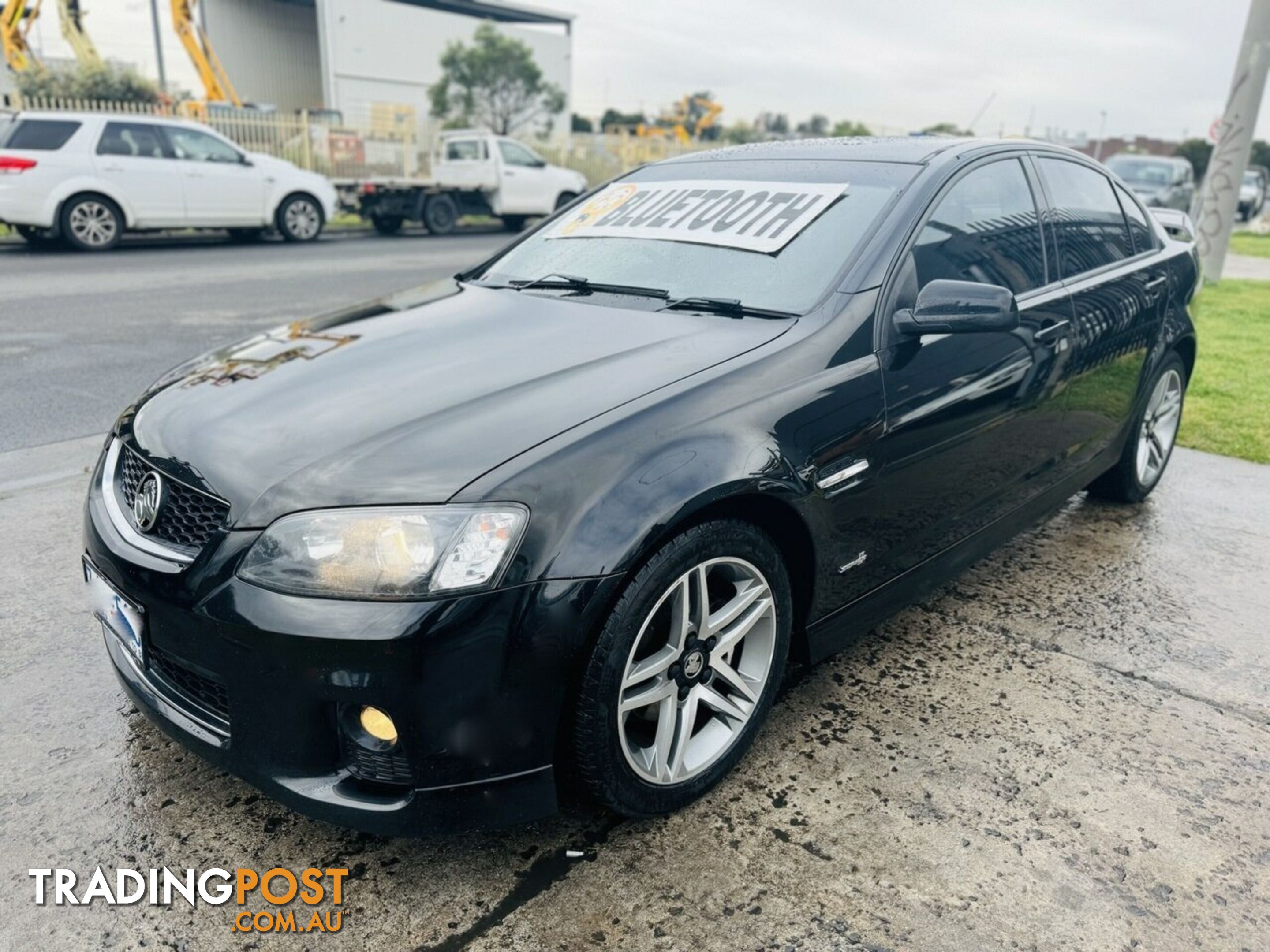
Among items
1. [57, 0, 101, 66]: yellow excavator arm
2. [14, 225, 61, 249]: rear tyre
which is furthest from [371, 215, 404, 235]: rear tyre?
[57, 0, 101, 66]: yellow excavator arm

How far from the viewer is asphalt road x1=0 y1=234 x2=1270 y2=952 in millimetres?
2027

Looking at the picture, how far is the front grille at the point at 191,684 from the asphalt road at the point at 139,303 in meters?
3.36

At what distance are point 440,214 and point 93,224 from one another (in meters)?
6.83

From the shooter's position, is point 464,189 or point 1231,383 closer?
point 1231,383

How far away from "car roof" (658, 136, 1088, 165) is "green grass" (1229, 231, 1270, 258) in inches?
678

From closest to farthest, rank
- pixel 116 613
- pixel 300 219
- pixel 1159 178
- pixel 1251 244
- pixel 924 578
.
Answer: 1. pixel 116 613
2. pixel 924 578
3. pixel 300 219
4. pixel 1251 244
5. pixel 1159 178

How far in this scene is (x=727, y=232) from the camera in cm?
304

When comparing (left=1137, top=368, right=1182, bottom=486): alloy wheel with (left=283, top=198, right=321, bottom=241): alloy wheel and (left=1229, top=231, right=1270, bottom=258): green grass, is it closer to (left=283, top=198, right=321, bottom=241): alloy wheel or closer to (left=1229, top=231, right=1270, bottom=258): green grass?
(left=283, top=198, right=321, bottom=241): alloy wheel

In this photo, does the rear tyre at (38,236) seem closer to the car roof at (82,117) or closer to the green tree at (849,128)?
the car roof at (82,117)

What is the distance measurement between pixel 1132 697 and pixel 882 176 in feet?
5.70

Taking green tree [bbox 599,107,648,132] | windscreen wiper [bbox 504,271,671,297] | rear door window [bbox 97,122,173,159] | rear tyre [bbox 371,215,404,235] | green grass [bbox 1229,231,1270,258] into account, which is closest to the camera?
windscreen wiper [bbox 504,271,671,297]

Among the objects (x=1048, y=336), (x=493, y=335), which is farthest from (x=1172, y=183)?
(x=493, y=335)

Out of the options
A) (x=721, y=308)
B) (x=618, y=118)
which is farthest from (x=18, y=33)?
(x=618, y=118)

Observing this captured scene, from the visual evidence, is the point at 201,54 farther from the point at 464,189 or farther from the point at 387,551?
the point at 387,551
